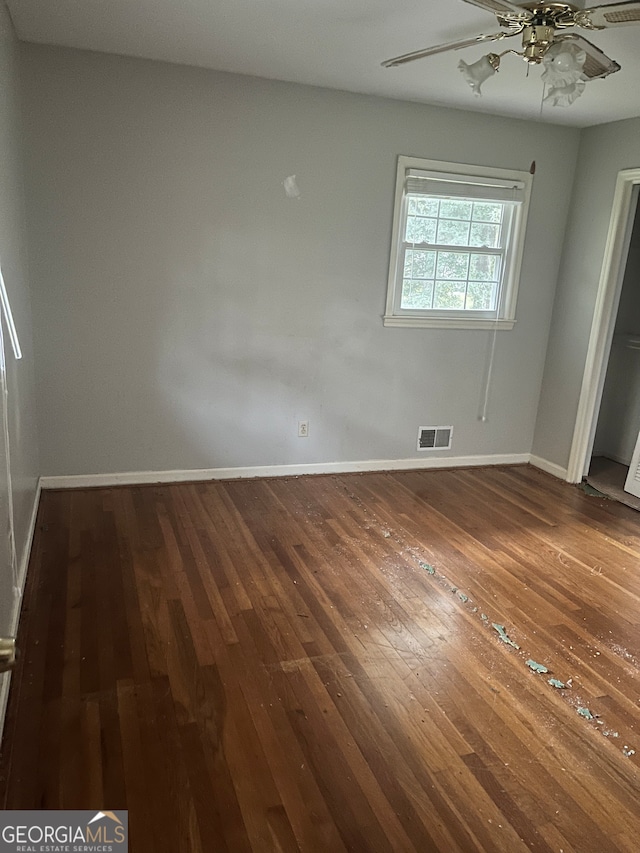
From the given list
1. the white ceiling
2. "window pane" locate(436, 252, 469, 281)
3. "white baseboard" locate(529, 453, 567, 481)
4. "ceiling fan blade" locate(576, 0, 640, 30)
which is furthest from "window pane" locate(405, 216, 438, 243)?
"ceiling fan blade" locate(576, 0, 640, 30)

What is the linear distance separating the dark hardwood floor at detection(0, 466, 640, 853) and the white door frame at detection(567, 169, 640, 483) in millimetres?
938

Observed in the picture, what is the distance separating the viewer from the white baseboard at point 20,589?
1951 mm

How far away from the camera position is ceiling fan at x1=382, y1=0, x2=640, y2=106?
5.97 ft

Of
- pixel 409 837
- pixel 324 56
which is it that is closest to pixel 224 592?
pixel 409 837

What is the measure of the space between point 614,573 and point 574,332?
1.96 meters

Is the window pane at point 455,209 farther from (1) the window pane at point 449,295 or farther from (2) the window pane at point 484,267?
(1) the window pane at point 449,295

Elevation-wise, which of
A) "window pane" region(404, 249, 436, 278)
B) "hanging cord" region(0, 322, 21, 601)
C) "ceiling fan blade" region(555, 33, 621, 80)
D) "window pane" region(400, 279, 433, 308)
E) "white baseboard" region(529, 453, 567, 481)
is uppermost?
"ceiling fan blade" region(555, 33, 621, 80)

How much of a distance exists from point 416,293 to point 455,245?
42cm

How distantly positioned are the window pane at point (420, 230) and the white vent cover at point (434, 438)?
1333 mm

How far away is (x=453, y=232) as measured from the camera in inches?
169

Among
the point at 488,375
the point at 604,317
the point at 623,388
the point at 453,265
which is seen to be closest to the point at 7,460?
the point at 453,265

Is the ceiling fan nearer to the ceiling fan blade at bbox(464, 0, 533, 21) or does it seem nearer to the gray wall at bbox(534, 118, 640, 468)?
the ceiling fan blade at bbox(464, 0, 533, 21)

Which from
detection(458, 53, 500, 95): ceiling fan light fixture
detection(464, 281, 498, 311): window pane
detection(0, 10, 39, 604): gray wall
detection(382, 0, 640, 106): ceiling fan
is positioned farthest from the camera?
detection(464, 281, 498, 311): window pane

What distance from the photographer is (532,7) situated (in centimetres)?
188
